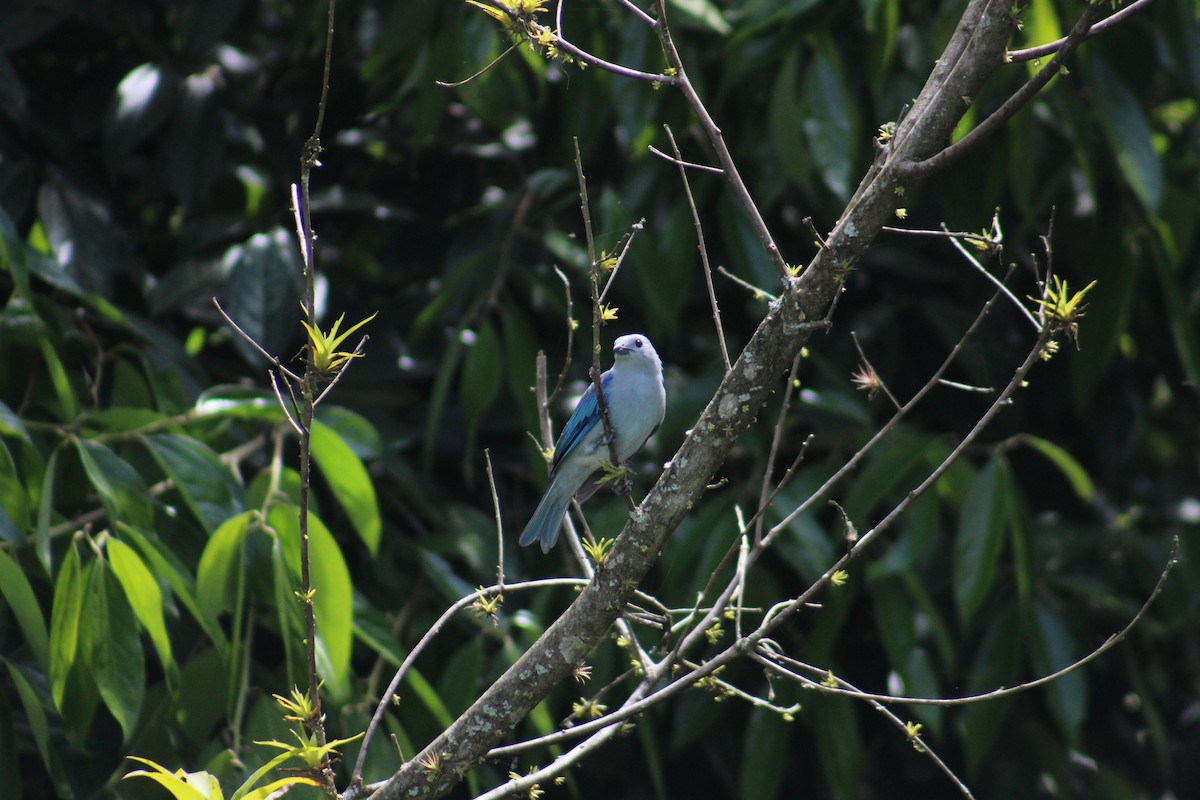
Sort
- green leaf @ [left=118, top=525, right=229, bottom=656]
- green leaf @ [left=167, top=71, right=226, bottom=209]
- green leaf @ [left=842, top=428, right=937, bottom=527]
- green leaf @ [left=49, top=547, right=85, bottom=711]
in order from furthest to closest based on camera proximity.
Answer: green leaf @ [left=167, top=71, right=226, bottom=209] → green leaf @ [left=842, top=428, right=937, bottom=527] → green leaf @ [left=118, top=525, right=229, bottom=656] → green leaf @ [left=49, top=547, right=85, bottom=711]

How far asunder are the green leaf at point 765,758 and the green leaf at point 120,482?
200cm

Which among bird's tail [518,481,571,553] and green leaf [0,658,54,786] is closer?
green leaf [0,658,54,786]

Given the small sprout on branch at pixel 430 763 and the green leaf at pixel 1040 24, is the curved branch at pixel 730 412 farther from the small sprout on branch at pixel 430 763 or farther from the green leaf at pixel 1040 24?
the green leaf at pixel 1040 24

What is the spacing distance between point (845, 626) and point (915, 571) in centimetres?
72

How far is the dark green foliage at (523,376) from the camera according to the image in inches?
121

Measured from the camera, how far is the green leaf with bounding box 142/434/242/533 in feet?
9.90

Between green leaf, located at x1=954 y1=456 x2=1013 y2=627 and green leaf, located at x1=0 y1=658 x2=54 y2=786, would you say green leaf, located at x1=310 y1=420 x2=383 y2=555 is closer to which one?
green leaf, located at x1=0 y1=658 x2=54 y2=786

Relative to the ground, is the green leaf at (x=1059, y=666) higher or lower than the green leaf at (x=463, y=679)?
lower

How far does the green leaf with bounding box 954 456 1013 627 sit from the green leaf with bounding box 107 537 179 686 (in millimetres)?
2298

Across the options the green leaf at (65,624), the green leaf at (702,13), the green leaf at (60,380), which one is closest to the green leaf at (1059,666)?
the green leaf at (702,13)

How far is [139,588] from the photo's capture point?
273 centimetres

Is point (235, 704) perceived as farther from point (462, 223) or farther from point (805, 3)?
point (805, 3)

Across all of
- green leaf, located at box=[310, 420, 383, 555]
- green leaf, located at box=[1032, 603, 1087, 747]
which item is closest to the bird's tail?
green leaf, located at box=[310, 420, 383, 555]

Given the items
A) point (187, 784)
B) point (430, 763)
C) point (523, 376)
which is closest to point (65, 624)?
point (187, 784)
